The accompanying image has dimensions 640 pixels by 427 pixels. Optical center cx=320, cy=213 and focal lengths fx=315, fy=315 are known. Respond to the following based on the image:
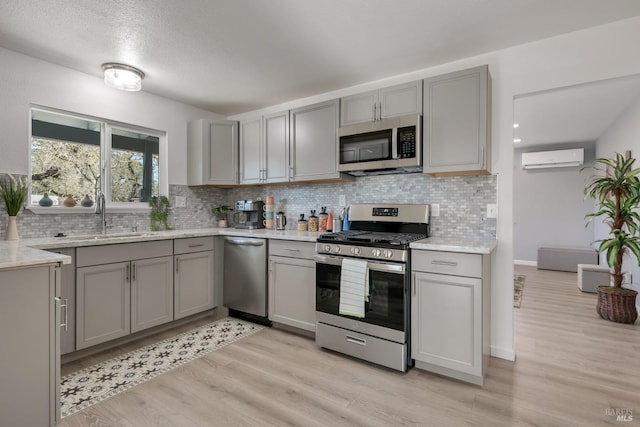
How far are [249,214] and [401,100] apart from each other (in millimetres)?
2130

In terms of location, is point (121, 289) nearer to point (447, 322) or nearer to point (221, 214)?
point (221, 214)

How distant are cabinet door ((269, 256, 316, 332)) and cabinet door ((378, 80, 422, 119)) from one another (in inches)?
57.4

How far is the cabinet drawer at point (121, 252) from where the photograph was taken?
2344 mm

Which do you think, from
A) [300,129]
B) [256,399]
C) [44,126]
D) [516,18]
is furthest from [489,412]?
[44,126]

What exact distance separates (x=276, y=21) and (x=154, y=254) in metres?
2.14

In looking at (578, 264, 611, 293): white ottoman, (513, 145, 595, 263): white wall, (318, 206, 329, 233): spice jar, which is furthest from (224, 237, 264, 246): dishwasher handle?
(513, 145, 595, 263): white wall

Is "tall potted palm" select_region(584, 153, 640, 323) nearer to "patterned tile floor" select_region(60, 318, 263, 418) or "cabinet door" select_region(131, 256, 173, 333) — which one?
"patterned tile floor" select_region(60, 318, 263, 418)

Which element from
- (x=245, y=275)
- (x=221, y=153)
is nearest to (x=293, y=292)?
(x=245, y=275)

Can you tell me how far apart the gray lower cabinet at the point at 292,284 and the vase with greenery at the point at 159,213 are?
134 centimetres

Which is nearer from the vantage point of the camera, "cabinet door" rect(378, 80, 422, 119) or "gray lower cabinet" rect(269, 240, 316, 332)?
"cabinet door" rect(378, 80, 422, 119)

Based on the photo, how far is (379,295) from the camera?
231 centimetres

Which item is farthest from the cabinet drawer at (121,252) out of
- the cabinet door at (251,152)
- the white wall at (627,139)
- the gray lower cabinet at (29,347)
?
the white wall at (627,139)

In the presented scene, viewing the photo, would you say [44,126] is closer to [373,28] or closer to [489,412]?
[373,28]

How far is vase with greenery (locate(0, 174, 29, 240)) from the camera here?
2.37m
